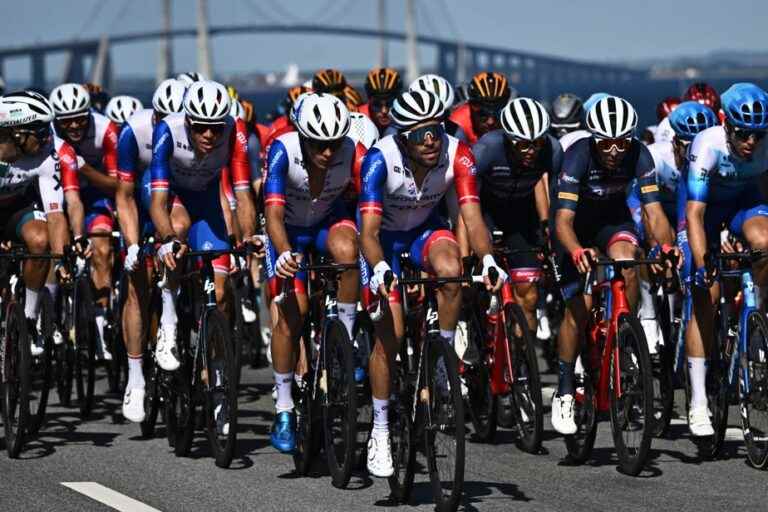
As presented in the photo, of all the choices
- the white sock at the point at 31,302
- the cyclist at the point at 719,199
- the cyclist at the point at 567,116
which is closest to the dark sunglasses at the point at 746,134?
the cyclist at the point at 719,199

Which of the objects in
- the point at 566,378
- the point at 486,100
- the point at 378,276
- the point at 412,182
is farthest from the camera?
the point at 486,100

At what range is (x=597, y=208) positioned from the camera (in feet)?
30.7

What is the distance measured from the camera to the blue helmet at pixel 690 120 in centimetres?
1045

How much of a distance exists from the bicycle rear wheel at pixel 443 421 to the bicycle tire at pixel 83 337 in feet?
12.5

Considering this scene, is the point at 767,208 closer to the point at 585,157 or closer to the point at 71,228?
the point at 585,157

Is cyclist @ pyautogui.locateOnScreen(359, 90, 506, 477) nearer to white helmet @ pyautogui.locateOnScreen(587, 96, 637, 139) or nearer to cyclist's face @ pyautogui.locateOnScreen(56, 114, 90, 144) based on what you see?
white helmet @ pyautogui.locateOnScreen(587, 96, 637, 139)

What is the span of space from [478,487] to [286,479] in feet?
3.35

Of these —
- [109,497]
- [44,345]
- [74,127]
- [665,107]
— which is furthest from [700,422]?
[74,127]

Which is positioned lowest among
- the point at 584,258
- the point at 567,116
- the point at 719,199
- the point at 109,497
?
the point at 109,497

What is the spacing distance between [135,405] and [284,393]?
1.30 meters

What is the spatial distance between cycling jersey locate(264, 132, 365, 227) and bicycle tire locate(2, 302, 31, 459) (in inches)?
63.1

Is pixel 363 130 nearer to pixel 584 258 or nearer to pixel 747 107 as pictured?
pixel 584 258

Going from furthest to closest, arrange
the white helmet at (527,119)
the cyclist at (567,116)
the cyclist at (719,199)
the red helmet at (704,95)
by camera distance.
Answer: the cyclist at (567,116)
the red helmet at (704,95)
the white helmet at (527,119)
the cyclist at (719,199)

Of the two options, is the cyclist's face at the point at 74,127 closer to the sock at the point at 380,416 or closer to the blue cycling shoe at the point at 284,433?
the blue cycling shoe at the point at 284,433
